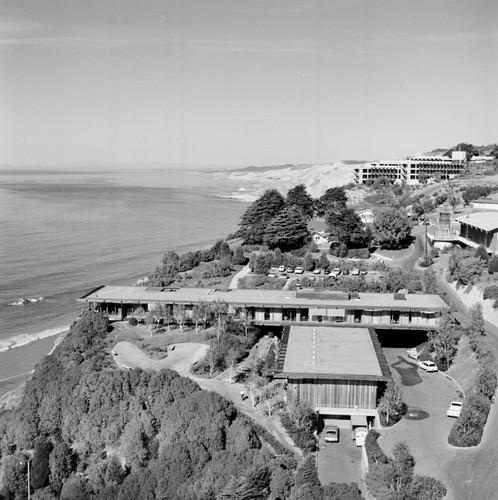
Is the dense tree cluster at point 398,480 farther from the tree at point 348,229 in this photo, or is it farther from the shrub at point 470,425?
the tree at point 348,229

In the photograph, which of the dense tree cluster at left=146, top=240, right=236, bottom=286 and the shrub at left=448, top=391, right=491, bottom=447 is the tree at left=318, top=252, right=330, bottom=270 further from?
the shrub at left=448, top=391, right=491, bottom=447


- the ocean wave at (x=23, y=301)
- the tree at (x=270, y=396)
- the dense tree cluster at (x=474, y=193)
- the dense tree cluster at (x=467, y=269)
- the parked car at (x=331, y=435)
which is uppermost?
the dense tree cluster at (x=474, y=193)

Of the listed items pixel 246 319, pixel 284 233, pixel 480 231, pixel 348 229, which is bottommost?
pixel 246 319

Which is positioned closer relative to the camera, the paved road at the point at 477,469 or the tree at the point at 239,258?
the paved road at the point at 477,469

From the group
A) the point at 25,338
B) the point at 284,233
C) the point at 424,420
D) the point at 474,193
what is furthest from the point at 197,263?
the point at 474,193

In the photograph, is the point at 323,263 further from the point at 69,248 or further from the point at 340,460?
the point at 69,248

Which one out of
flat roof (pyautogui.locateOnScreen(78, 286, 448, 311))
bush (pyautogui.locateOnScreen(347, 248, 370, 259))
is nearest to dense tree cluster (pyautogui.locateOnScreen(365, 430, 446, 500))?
flat roof (pyautogui.locateOnScreen(78, 286, 448, 311))

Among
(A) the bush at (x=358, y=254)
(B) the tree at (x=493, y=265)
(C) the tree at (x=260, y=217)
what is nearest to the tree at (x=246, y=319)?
(B) the tree at (x=493, y=265)
